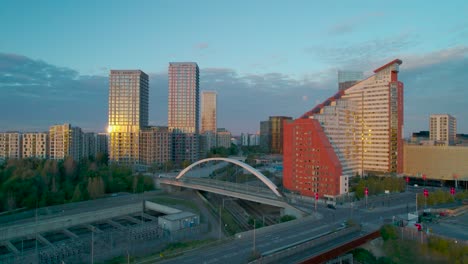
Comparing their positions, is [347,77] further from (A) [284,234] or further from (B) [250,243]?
(B) [250,243]

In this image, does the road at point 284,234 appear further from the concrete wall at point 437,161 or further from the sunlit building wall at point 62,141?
the sunlit building wall at point 62,141

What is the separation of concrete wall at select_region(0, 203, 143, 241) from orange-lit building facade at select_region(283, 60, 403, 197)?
22.2 m

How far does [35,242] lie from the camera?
101ft

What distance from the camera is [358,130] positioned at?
185ft

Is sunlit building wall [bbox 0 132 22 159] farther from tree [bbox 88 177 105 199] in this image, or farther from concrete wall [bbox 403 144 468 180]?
concrete wall [bbox 403 144 468 180]

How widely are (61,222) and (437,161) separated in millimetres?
57315

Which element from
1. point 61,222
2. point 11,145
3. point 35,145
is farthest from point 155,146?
point 61,222

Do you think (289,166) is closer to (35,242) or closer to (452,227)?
(452,227)

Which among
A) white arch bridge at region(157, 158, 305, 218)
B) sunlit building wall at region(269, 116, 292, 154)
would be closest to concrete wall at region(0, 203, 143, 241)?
white arch bridge at region(157, 158, 305, 218)

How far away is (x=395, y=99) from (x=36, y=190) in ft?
180

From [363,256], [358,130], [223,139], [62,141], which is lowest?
[363,256]

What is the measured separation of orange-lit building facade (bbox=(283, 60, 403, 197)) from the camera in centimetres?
4562

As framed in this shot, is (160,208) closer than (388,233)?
No

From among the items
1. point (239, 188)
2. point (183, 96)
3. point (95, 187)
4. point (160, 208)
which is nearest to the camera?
point (160, 208)
